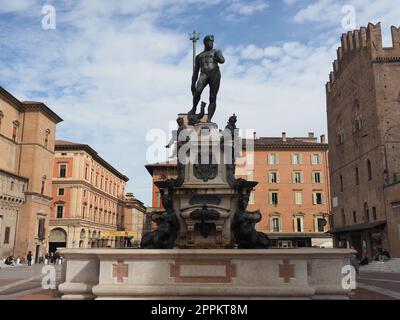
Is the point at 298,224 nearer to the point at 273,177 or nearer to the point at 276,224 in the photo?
the point at 276,224

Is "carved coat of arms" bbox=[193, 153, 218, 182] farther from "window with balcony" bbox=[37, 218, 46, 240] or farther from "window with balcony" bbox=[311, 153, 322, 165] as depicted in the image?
"window with balcony" bbox=[311, 153, 322, 165]

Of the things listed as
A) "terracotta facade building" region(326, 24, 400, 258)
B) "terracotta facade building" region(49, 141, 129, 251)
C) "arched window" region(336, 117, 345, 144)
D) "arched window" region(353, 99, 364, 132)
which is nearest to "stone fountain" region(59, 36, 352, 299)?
"terracotta facade building" region(326, 24, 400, 258)

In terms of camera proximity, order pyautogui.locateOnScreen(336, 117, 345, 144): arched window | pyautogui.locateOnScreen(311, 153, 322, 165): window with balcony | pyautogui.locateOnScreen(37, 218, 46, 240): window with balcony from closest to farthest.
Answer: pyautogui.locateOnScreen(37, 218, 46, 240): window with balcony < pyautogui.locateOnScreen(336, 117, 345, 144): arched window < pyautogui.locateOnScreen(311, 153, 322, 165): window with balcony

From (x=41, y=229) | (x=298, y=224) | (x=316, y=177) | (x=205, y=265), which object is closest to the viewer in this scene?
(x=205, y=265)

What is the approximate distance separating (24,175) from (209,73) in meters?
38.1

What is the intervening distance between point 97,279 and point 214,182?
4.11m

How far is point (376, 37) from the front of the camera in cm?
3825

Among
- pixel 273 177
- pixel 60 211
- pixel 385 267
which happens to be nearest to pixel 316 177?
pixel 273 177

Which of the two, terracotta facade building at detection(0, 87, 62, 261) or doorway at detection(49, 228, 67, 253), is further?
doorway at detection(49, 228, 67, 253)

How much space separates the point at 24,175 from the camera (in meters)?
44.7

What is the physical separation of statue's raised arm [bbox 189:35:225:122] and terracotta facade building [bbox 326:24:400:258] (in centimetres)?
2545

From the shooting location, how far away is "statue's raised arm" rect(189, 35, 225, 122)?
1281cm

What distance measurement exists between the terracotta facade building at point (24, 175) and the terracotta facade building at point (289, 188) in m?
15.2

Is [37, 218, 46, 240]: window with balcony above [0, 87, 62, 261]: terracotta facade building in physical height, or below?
below
